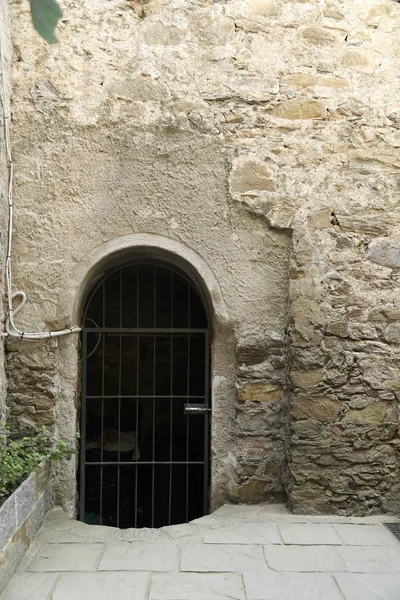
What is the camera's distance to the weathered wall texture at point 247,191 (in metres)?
3.52

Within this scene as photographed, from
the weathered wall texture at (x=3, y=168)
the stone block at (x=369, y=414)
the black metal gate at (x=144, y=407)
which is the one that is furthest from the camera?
the black metal gate at (x=144, y=407)

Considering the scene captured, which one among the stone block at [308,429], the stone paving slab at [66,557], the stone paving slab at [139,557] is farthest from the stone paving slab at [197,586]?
the stone block at [308,429]

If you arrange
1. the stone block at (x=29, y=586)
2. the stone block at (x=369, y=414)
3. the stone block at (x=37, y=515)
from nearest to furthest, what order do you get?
the stone block at (x=29, y=586)
the stone block at (x=37, y=515)
the stone block at (x=369, y=414)

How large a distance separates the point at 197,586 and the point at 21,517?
2.97 ft

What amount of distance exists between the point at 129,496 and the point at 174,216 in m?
2.76

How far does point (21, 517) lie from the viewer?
9.07 ft

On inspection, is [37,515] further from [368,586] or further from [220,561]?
[368,586]

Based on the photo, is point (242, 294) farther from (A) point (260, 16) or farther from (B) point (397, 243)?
(A) point (260, 16)

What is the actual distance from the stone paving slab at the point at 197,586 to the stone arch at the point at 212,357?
0.98 meters

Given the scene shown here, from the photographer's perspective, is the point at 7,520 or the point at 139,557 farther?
the point at 139,557

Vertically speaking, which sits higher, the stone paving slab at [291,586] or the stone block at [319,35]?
the stone block at [319,35]

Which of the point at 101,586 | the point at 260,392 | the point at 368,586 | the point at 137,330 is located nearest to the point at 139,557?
the point at 101,586

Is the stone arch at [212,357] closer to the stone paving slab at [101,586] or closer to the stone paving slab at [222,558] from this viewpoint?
the stone paving slab at [222,558]

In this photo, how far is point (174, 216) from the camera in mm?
3617
